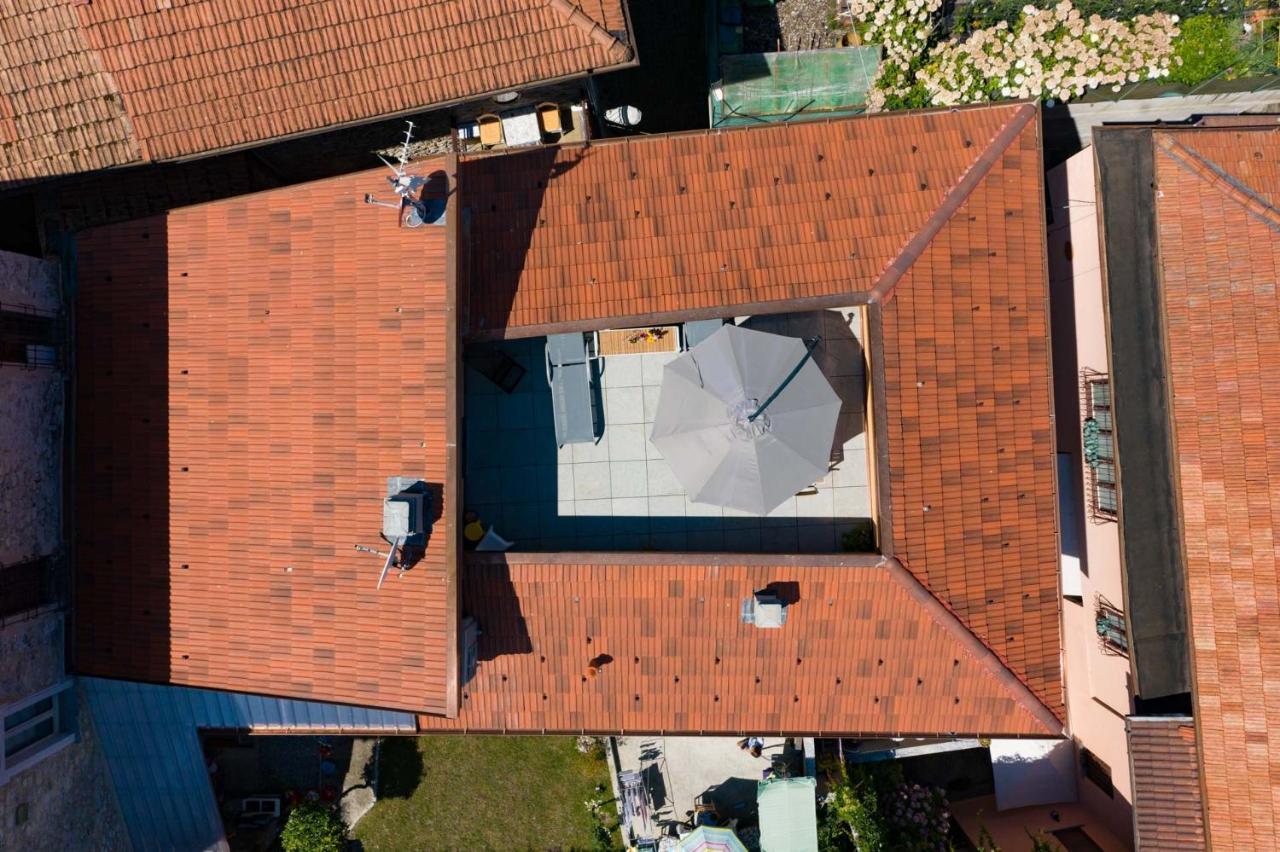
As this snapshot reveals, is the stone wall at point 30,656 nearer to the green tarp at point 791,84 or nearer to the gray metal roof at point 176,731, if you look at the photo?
the gray metal roof at point 176,731

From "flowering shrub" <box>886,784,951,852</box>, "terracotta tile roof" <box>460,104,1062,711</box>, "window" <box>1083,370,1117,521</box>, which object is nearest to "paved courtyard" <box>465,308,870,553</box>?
"terracotta tile roof" <box>460,104,1062,711</box>

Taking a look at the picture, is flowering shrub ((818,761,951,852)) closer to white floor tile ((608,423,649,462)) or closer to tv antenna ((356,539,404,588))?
white floor tile ((608,423,649,462))

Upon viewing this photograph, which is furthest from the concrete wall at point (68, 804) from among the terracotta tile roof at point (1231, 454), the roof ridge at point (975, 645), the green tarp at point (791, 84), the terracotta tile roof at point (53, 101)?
the terracotta tile roof at point (1231, 454)

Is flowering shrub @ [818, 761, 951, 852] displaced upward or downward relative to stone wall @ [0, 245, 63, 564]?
downward

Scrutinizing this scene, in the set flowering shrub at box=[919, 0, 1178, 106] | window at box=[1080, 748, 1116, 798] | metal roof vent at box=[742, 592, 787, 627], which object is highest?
flowering shrub at box=[919, 0, 1178, 106]

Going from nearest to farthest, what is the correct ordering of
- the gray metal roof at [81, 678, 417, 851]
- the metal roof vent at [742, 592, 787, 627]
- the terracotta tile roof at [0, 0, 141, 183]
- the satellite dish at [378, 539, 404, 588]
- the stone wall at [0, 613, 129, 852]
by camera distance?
the satellite dish at [378, 539, 404, 588], the metal roof vent at [742, 592, 787, 627], the terracotta tile roof at [0, 0, 141, 183], the stone wall at [0, 613, 129, 852], the gray metal roof at [81, 678, 417, 851]

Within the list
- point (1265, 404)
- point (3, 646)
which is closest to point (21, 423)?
point (3, 646)
